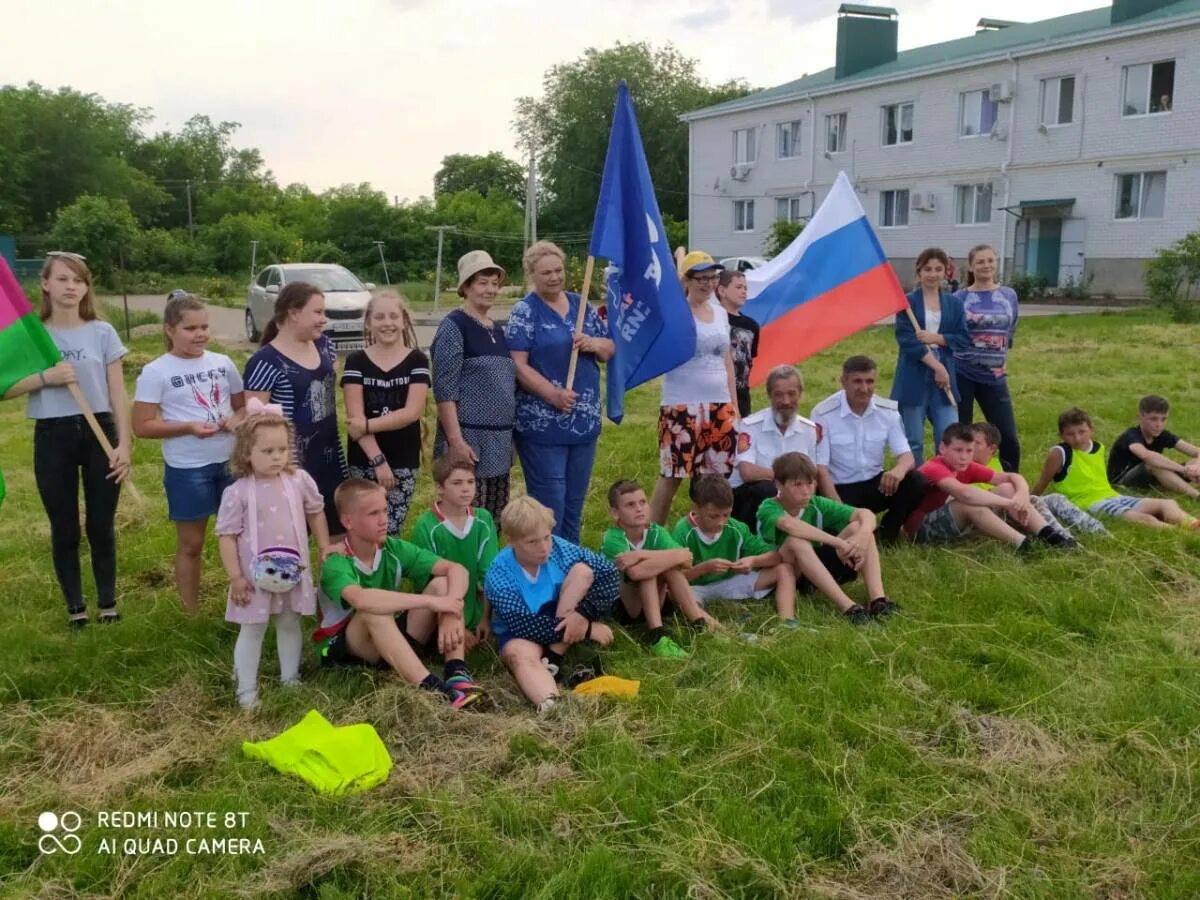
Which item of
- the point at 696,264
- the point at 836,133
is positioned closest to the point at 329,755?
the point at 696,264

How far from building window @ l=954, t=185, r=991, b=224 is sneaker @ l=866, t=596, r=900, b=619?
1182 inches

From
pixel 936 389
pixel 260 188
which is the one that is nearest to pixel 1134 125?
pixel 936 389

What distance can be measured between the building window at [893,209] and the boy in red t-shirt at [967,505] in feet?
101

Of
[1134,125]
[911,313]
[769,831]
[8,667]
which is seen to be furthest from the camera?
[1134,125]

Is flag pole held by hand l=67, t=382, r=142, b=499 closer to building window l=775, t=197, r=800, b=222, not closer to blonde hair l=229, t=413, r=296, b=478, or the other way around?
blonde hair l=229, t=413, r=296, b=478

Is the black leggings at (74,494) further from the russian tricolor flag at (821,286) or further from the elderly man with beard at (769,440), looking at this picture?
the russian tricolor flag at (821,286)

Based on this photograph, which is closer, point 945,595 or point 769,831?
point 769,831

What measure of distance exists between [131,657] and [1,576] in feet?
6.60

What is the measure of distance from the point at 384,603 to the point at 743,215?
39649 millimetres

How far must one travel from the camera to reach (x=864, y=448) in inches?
245

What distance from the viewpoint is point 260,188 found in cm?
7106

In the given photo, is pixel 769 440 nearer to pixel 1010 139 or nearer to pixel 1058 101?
pixel 1058 101

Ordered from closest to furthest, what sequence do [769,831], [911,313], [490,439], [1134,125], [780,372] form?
[769,831], [490,439], [780,372], [911,313], [1134,125]

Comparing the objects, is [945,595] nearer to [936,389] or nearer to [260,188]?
[936,389]
